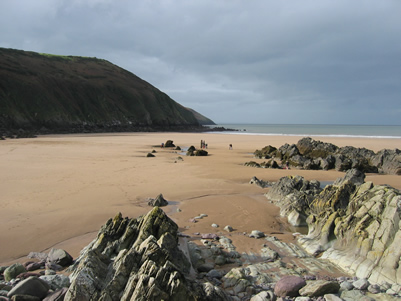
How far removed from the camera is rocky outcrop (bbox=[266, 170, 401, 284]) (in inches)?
223

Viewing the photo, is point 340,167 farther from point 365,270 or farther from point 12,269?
point 12,269

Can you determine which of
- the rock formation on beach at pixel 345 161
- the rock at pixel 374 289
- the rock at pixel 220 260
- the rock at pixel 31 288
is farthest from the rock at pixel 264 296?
the rock formation on beach at pixel 345 161

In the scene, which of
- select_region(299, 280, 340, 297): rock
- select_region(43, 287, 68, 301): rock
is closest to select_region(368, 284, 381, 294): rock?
select_region(299, 280, 340, 297): rock

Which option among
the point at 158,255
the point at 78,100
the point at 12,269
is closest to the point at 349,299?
the point at 158,255

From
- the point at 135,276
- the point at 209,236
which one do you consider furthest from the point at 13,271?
the point at 209,236

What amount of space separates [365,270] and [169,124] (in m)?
93.2

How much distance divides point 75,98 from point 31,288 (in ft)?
276

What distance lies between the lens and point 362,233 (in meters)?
6.47

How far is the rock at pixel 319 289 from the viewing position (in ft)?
16.0

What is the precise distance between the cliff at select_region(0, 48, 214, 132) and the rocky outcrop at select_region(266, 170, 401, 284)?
63049mm

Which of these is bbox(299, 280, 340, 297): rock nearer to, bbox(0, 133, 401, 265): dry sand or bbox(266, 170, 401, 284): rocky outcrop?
bbox(266, 170, 401, 284): rocky outcrop

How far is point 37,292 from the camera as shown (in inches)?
175

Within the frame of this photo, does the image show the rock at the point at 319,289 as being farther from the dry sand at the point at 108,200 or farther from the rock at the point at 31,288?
the rock at the point at 31,288

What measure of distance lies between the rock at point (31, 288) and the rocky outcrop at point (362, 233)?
5876 mm
